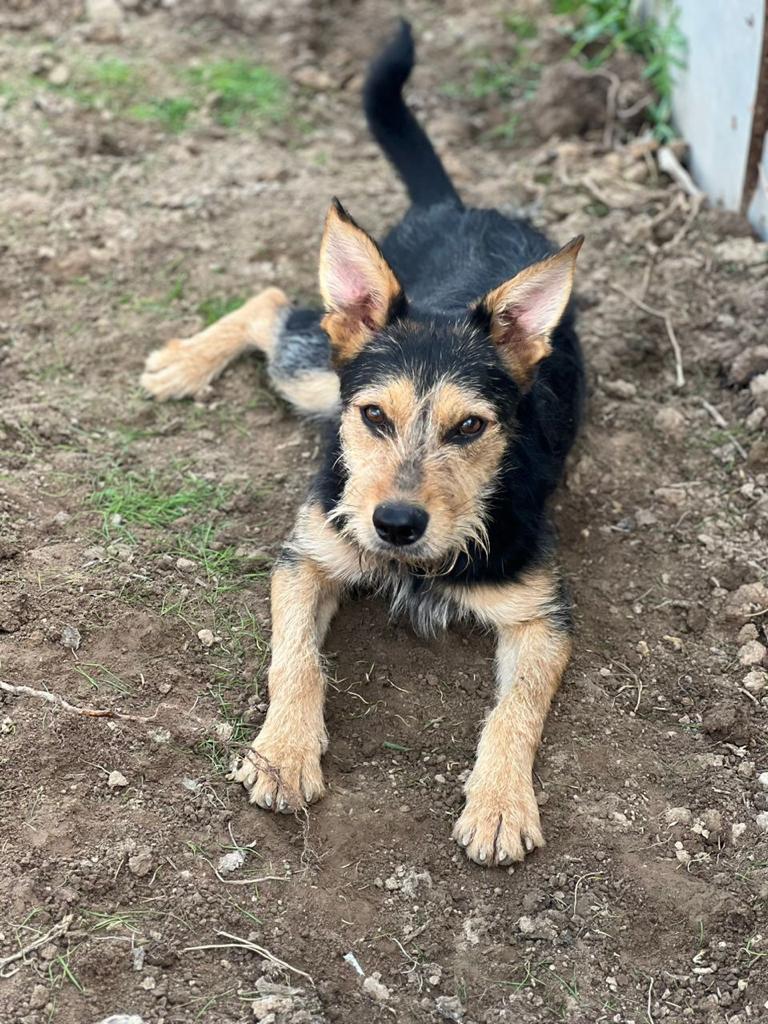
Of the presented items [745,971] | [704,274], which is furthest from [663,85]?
[745,971]

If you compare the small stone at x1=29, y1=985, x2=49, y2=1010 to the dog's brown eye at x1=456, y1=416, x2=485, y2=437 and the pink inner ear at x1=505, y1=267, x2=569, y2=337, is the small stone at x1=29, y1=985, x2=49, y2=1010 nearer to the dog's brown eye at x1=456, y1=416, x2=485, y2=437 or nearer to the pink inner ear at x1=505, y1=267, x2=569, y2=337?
the dog's brown eye at x1=456, y1=416, x2=485, y2=437

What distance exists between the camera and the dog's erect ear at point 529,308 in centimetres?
411

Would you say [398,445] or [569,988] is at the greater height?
[398,445]

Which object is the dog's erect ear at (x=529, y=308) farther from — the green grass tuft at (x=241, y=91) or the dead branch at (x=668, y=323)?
the green grass tuft at (x=241, y=91)

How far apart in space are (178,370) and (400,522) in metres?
2.33

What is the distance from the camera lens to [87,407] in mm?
5535

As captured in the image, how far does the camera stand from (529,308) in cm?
428

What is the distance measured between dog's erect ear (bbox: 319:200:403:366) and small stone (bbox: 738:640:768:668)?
1956mm

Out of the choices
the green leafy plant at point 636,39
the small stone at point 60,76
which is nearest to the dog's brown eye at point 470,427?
the green leafy plant at point 636,39

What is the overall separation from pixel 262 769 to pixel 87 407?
2.40 meters

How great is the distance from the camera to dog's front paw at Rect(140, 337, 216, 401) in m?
5.70

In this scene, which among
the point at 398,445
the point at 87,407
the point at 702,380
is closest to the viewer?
the point at 398,445

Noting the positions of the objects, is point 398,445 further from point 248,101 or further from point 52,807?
point 248,101

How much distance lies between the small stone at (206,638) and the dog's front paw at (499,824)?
1173 mm
